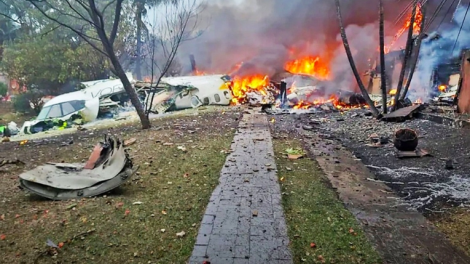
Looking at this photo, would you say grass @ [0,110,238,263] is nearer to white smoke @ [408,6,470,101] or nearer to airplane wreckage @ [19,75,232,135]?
airplane wreckage @ [19,75,232,135]

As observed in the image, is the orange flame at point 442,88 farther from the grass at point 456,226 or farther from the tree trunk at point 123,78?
the grass at point 456,226

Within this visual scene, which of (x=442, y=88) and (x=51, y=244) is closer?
(x=51, y=244)

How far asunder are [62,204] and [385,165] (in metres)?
5.22

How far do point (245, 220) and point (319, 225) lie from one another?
2.44ft

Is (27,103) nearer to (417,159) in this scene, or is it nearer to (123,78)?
(123,78)

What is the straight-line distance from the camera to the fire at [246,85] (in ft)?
62.7

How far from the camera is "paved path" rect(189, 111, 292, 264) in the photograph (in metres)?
2.71

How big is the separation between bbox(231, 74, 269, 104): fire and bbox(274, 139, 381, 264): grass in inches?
562

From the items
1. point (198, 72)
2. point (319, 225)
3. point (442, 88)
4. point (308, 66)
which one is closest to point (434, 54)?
point (442, 88)

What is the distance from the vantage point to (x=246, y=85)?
21438 millimetres

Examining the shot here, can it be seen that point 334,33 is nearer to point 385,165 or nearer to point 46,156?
point 385,165

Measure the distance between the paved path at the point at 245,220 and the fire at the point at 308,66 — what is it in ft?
65.2

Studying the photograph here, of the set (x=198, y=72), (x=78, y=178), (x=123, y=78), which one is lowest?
(x=78, y=178)

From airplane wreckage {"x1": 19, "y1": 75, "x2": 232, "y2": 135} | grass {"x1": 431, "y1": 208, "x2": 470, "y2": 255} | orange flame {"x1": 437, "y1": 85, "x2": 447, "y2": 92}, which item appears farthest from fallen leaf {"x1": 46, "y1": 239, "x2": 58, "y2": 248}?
orange flame {"x1": 437, "y1": 85, "x2": 447, "y2": 92}
